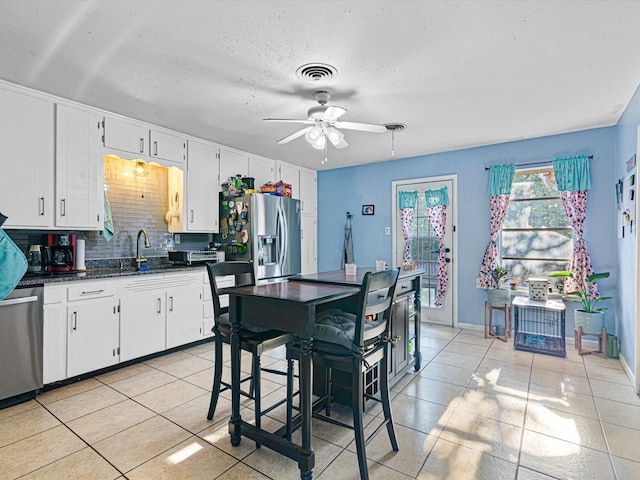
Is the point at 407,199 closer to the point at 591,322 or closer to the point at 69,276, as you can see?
the point at 591,322

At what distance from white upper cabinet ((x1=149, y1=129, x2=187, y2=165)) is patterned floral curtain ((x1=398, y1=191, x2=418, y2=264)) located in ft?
10.4

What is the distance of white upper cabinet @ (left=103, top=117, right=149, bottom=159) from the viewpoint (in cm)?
342

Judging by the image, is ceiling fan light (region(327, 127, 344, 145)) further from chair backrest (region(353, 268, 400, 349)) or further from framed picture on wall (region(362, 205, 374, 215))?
framed picture on wall (region(362, 205, 374, 215))

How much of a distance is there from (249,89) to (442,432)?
2.96 m

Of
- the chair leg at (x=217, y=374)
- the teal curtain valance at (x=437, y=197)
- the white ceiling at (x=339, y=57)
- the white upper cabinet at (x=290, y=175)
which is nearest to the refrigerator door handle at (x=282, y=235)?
the white upper cabinet at (x=290, y=175)

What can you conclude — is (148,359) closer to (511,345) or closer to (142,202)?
(142,202)

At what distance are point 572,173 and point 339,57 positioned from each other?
3263 mm

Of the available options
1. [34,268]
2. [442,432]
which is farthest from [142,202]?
[442,432]

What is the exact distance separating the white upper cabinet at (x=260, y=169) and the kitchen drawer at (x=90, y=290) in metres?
2.51

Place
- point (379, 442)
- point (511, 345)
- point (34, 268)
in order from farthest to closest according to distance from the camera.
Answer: point (511, 345) → point (34, 268) → point (379, 442)

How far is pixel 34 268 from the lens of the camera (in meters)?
3.15

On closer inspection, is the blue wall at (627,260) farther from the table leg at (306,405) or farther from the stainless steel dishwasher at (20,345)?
the stainless steel dishwasher at (20,345)

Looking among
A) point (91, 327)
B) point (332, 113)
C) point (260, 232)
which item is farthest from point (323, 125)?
point (91, 327)

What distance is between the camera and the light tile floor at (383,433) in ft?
6.19
